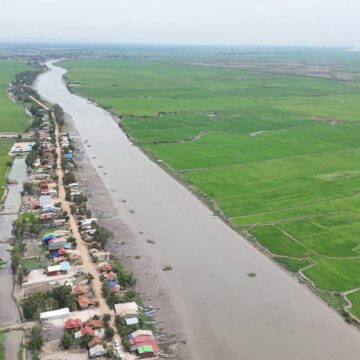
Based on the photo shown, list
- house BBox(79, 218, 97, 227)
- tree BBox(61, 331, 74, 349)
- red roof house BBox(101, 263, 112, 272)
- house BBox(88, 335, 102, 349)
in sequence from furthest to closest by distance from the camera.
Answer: house BBox(79, 218, 97, 227), red roof house BBox(101, 263, 112, 272), tree BBox(61, 331, 74, 349), house BBox(88, 335, 102, 349)

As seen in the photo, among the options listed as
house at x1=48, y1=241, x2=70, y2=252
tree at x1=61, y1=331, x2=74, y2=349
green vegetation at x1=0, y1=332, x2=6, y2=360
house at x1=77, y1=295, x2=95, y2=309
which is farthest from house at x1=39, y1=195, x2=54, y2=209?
tree at x1=61, y1=331, x2=74, y2=349

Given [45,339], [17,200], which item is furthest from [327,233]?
[17,200]

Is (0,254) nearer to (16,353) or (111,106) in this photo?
(16,353)

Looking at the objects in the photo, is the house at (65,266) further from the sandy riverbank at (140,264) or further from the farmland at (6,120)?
the farmland at (6,120)

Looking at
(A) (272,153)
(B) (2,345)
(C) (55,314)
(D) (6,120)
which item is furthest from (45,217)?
(D) (6,120)

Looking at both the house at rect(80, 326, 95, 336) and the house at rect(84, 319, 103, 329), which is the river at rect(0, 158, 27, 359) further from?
the house at rect(84, 319, 103, 329)

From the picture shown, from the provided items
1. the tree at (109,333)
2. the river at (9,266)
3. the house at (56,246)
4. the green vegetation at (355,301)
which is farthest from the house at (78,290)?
the green vegetation at (355,301)

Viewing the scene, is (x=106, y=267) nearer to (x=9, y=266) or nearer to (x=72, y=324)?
(x=72, y=324)
